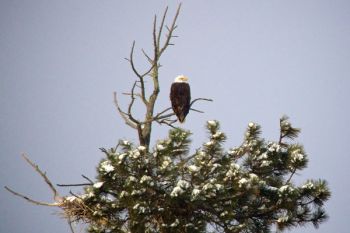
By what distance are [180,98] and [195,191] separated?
491 centimetres

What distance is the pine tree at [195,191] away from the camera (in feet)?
13.5

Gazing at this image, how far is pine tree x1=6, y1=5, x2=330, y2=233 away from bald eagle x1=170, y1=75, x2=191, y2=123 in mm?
3278

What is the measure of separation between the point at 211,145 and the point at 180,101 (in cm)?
394

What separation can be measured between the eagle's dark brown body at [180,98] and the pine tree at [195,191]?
129 inches

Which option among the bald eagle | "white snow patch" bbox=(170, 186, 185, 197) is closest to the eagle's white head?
the bald eagle

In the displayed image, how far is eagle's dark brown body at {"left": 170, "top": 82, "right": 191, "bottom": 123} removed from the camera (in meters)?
8.41

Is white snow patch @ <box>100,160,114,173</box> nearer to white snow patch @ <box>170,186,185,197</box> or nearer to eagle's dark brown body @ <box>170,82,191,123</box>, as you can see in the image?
white snow patch @ <box>170,186,185,197</box>

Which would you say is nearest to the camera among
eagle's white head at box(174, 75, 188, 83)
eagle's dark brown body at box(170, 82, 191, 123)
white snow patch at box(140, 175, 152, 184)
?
white snow patch at box(140, 175, 152, 184)

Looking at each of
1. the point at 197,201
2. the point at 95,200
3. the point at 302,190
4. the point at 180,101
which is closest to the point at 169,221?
the point at 197,201

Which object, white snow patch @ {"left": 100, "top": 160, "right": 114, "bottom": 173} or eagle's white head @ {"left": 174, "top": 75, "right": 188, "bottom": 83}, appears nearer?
white snow patch @ {"left": 100, "top": 160, "right": 114, "bottom": 173}

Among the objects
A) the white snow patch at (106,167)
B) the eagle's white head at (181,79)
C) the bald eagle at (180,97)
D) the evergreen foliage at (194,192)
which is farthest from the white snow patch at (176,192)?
the eagle's white head at (181,79)

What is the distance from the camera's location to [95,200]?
14.6 feet

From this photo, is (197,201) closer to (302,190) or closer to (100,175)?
(100,175)

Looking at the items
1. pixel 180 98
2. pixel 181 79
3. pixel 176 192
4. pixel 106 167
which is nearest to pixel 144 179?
pixel 176 192
